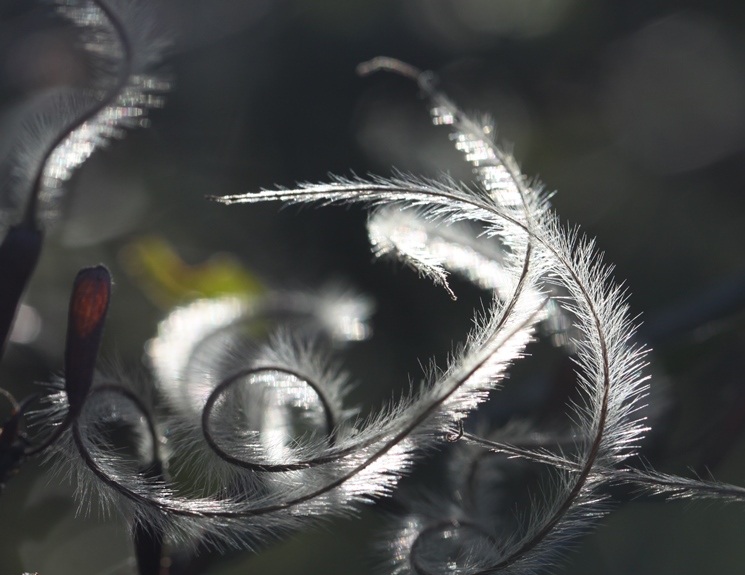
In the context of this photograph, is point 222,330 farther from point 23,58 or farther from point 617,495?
point 23,58

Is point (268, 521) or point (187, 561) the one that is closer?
point (268, 521)

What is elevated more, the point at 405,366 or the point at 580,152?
the point at 580,152

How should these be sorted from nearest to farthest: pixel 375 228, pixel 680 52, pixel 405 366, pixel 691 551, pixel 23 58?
pixel 375 228 < pixel 691 551 < pixel 405 366 < pixel 23 58 < pixel 680 52

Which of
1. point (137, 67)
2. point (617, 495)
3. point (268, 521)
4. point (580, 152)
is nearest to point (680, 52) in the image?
point (580, 152)

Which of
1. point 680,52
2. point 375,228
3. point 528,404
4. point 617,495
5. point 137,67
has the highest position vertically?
point 680,52

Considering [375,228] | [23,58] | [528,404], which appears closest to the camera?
[375,228]
